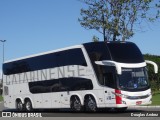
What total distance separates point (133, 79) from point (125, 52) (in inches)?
60.1

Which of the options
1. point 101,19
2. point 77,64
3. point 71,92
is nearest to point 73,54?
point 77,64

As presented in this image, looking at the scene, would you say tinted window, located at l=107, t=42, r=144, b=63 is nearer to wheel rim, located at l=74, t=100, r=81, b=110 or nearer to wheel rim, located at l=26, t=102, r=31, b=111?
wheel rim, located at l=74, t=100, r=81, b=110

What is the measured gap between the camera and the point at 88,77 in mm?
23469

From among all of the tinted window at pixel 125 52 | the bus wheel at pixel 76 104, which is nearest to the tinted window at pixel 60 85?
the bus wheel at pixel 76 104

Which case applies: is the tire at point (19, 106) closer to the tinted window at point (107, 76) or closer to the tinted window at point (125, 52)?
the tinted window at point (107, 76)

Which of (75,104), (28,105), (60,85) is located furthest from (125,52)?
(28,105)

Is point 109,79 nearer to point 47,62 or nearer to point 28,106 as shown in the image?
point 47,62

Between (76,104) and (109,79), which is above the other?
(109,79)

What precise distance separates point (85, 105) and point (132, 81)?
10.4 ft

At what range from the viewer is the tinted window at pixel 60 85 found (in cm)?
2391

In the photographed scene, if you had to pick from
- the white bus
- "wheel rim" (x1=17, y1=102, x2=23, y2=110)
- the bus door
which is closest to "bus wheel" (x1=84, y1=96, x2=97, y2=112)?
the white bus

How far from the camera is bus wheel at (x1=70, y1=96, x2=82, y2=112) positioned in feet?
79.9

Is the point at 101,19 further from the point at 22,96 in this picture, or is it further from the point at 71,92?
the point at 71,92

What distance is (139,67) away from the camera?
22.8m
